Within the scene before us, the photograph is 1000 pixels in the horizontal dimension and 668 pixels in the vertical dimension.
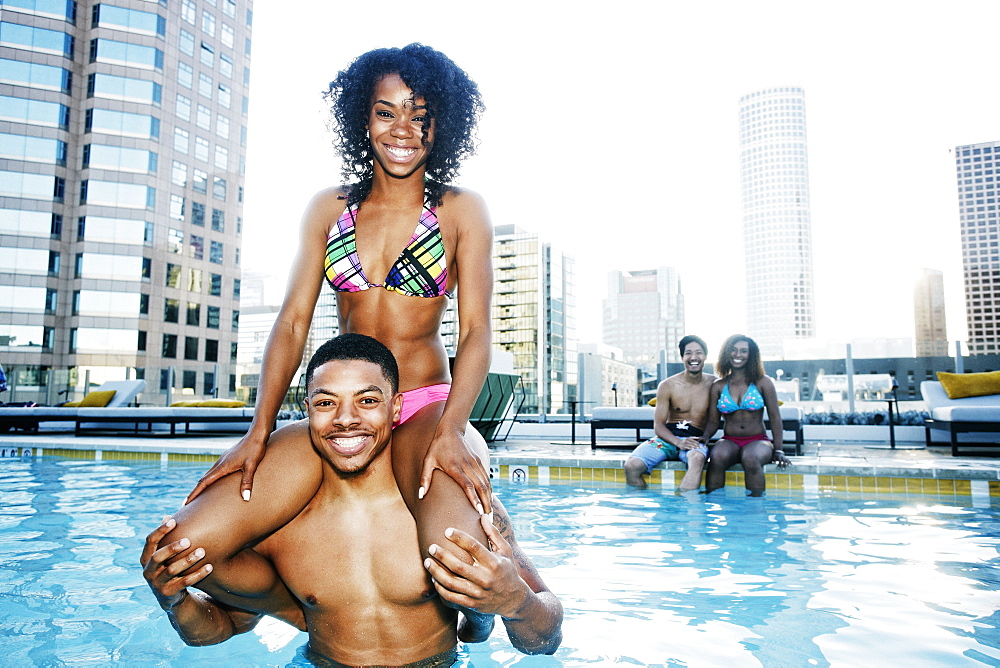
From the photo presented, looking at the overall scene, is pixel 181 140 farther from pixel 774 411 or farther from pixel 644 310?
pixel 644 310

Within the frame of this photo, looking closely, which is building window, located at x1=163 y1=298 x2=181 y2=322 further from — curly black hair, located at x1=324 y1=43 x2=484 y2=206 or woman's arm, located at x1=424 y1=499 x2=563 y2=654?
woman's arm, located at x1=424 y1=499 x2=563 y2=654

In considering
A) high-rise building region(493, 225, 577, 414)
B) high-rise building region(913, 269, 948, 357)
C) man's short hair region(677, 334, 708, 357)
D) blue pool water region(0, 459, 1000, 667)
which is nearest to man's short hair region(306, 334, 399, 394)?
→ blue pool water region(0, 459, 1000, 667)

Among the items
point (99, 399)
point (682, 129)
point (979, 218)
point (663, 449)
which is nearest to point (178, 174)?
point (99, 399)

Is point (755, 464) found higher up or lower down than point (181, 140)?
lower down

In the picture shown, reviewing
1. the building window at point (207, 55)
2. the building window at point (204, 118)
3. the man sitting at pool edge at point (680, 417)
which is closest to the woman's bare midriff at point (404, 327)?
the man sitting at pool edge at point (680, 417)

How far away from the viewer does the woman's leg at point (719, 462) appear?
5.79 m

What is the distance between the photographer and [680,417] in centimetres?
654

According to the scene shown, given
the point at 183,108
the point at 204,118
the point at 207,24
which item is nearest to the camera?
the point at 183,108

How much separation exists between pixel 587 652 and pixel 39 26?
1781 inches

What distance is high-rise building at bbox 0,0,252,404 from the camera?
34906 millimetres

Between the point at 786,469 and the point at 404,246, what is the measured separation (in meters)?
5.17

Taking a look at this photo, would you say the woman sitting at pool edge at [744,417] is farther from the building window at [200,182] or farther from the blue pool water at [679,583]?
the building window at [200,182]

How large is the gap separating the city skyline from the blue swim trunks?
1.09m

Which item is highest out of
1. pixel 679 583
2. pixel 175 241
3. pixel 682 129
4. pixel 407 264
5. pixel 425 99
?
pixel 682 129
